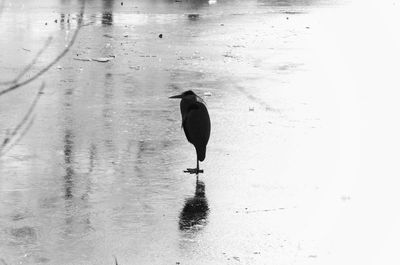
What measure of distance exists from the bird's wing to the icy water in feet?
0.78

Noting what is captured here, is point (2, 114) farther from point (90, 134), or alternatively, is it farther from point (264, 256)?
point (264, 256)

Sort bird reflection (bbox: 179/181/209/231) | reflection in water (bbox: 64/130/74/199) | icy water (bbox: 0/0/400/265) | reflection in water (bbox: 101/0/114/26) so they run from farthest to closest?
reflection in water (bbox: 101/0/114/26) → reflection in water (bbox: 64/130/74/199) → bird reflection (bbox: 179/181/209/231) → icy water (bbox: 0/0/400/265)

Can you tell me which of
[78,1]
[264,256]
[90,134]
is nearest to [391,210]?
[264,256]

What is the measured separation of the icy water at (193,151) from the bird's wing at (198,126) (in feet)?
0.78

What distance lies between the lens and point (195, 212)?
25.0ft

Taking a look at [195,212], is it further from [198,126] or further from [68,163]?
[68,163]

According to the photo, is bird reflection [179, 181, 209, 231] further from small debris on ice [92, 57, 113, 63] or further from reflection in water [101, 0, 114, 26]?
reflection in water [101, 0, 114, 26]

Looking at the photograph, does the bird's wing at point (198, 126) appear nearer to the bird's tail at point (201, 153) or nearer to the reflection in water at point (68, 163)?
the bird's tail at point (201, 153)

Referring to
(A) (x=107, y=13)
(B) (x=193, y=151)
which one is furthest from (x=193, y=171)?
(A) (x=107, y=13)

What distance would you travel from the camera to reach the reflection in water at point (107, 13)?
19.2 m

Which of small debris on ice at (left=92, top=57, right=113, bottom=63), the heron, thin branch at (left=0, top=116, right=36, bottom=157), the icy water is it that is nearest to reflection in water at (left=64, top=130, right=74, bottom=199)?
the icy water

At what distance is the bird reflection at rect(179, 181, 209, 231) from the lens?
730cm

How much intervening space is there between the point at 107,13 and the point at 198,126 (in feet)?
38.9

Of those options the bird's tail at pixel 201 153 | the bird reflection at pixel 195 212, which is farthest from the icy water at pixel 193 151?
the bird's tail at pixel 201 153
